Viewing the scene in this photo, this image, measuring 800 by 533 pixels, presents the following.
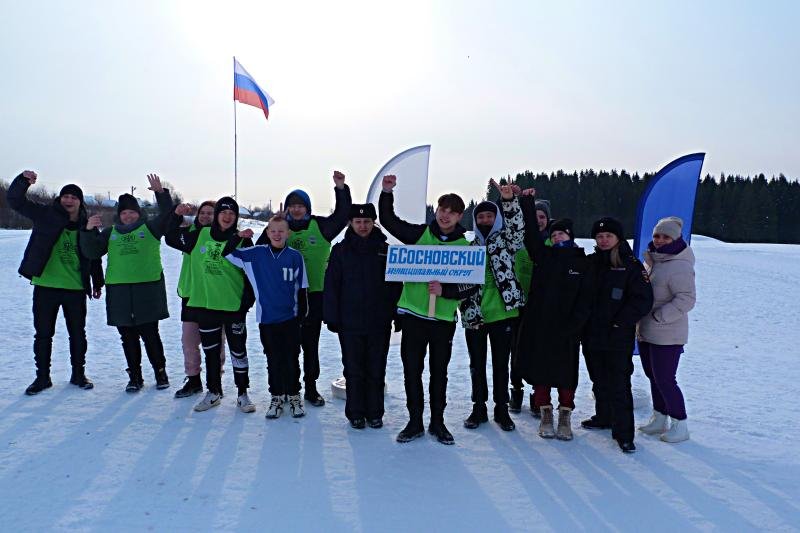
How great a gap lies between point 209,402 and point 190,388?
1.72 ft

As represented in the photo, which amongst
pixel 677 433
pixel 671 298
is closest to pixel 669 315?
pixel 671 298

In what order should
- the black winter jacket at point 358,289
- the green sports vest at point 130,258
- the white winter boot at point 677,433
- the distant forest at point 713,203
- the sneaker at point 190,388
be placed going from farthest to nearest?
the distant forest at point 713,203 → the green sports vest at point 130,258 → the sneaker at point 190,388 → the black winter jacket at point 358,289 → the white winter boot at point 677,433

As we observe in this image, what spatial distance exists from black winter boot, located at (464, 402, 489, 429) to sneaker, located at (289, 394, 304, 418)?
1.51 meters

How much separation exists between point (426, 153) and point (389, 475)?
374 cm

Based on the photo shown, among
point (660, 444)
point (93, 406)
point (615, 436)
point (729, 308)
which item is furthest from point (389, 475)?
point (729, 308)

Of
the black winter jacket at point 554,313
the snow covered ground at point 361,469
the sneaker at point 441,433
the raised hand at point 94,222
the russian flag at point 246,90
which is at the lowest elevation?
the snow covered ground at point 361,469

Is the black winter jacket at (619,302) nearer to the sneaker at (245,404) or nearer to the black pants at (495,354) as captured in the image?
the black pants at (495,354)

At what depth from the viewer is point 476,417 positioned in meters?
4.79

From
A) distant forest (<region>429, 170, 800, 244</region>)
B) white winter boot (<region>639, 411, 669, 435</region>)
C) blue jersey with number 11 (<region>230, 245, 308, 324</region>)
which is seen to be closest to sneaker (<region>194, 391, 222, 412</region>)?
blue jersey with number 11 (<region>230, 245, 308, 324</region>)

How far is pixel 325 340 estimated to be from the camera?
8.52 meters

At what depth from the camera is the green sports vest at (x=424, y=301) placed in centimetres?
443

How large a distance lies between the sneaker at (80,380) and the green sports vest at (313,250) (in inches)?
104

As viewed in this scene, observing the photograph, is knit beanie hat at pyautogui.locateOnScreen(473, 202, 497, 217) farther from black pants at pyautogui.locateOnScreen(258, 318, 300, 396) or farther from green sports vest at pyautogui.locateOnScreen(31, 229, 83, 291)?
green sports vest at pyautogui.locateOnScreen(31, 229, 83, 291)

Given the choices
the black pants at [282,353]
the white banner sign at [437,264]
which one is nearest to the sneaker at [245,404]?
the black pants at [282,353]
